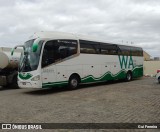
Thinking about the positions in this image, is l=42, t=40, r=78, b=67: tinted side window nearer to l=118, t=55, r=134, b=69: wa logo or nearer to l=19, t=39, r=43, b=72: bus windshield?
l=19, t=39, r=43, b=72: bus windshield

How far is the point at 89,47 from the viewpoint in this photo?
16406mm

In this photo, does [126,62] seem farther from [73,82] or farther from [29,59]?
[29,59]

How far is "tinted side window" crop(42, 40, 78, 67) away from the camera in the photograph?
43.2 feet

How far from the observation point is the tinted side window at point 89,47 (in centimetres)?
1570

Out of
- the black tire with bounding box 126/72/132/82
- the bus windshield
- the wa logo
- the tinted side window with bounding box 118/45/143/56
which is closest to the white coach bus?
the bus windshield

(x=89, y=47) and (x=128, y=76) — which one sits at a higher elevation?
(x=89, y=47)

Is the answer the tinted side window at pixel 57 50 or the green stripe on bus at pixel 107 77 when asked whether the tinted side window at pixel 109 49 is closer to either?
the green stripe on bus at pixel 107 77

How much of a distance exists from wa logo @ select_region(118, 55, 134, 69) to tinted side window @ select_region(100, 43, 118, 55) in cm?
84

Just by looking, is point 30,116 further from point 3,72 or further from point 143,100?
point 3,72

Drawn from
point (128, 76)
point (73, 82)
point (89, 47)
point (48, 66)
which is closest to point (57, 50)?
point (48, 66)

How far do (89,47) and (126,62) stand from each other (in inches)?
218

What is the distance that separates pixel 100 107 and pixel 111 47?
1053 cm

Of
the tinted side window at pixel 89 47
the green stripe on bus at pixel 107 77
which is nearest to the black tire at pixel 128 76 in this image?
the green stripe on bus at pixel 107 77

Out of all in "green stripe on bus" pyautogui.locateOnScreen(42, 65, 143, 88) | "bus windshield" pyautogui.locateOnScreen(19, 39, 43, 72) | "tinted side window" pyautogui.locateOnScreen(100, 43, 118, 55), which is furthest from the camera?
"tinted side window" pyautogui.locateOnScreen(100, 43, 118, 55)
